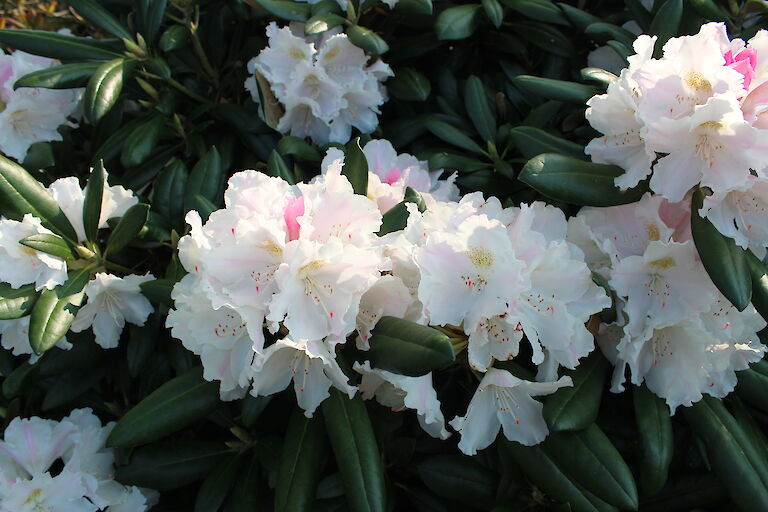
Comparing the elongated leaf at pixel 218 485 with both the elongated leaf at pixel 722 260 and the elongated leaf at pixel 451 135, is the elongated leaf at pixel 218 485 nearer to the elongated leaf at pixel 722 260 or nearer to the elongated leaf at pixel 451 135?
the elongated leaf at pixel 451 135

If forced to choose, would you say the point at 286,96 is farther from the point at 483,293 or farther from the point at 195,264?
the point at 483,293

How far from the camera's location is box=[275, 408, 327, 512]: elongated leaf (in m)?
1.24

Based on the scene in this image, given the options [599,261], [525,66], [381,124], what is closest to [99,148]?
[381,124]

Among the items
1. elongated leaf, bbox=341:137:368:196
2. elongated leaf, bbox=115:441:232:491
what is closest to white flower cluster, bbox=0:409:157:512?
elongated leaf, bbox=115:441:232:491

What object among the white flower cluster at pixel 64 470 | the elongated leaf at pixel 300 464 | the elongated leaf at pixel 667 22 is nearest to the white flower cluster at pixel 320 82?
the elongated leaf at pixel 667 22

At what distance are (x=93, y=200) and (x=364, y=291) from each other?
2.14 ft

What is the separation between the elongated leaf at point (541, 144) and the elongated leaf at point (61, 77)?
971 mm

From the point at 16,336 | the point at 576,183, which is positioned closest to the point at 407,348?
the point at 576,183

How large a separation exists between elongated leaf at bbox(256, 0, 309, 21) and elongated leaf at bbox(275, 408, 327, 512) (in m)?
0.90

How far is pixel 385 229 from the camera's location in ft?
4.08

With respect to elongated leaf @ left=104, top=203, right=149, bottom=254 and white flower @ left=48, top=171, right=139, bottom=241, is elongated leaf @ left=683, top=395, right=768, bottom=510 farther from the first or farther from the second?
white flower @ left=48, top=171, right=139, bottom=241

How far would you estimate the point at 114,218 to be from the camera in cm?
147

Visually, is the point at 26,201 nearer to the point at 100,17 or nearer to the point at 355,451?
the point at 100,17

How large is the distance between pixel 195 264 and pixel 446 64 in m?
1.02
